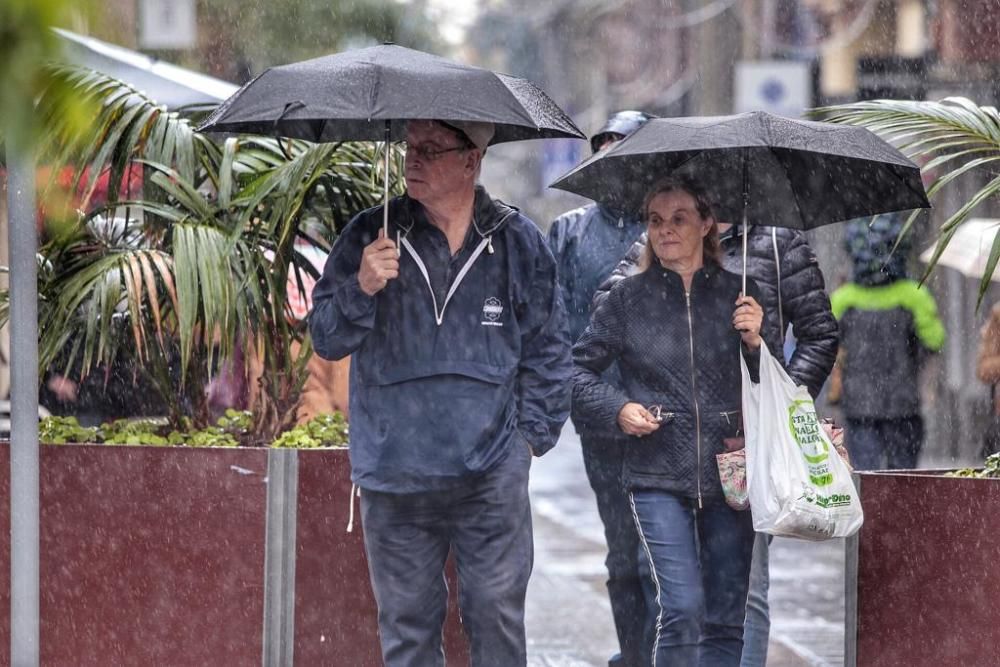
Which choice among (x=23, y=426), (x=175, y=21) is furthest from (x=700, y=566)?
(x=175, y=21)

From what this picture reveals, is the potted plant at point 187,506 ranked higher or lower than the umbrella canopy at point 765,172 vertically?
lower

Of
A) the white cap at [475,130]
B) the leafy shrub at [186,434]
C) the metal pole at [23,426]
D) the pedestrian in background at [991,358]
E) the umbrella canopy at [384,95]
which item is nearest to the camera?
the metal pole at [23,426]

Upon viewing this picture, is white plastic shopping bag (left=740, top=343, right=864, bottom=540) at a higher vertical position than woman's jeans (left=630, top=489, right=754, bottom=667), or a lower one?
higher

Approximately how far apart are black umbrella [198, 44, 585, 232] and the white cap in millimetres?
135

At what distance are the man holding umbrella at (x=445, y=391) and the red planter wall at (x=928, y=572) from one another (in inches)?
49.7

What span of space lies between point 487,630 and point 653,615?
60.8 inches

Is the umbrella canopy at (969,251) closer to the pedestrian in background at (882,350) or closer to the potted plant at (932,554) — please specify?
the pedestrian in background at (882,350)

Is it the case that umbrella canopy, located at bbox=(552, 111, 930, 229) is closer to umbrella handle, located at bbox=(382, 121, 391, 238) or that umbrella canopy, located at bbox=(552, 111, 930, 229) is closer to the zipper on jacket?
the zipper on jacket

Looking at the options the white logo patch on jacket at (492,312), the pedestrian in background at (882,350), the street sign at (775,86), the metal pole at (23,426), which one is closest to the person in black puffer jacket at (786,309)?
the white logo patch on jacket at (492,312)

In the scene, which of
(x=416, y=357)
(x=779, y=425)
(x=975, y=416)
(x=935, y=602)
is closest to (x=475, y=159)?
(x=416, y=357)

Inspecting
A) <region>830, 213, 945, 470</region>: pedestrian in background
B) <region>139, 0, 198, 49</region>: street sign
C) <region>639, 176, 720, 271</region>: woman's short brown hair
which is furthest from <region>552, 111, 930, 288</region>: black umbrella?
<region>139, 0, 198, 49</region>: street sign

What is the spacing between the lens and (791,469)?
16.1ft

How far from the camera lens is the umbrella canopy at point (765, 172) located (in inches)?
200

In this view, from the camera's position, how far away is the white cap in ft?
15.4
